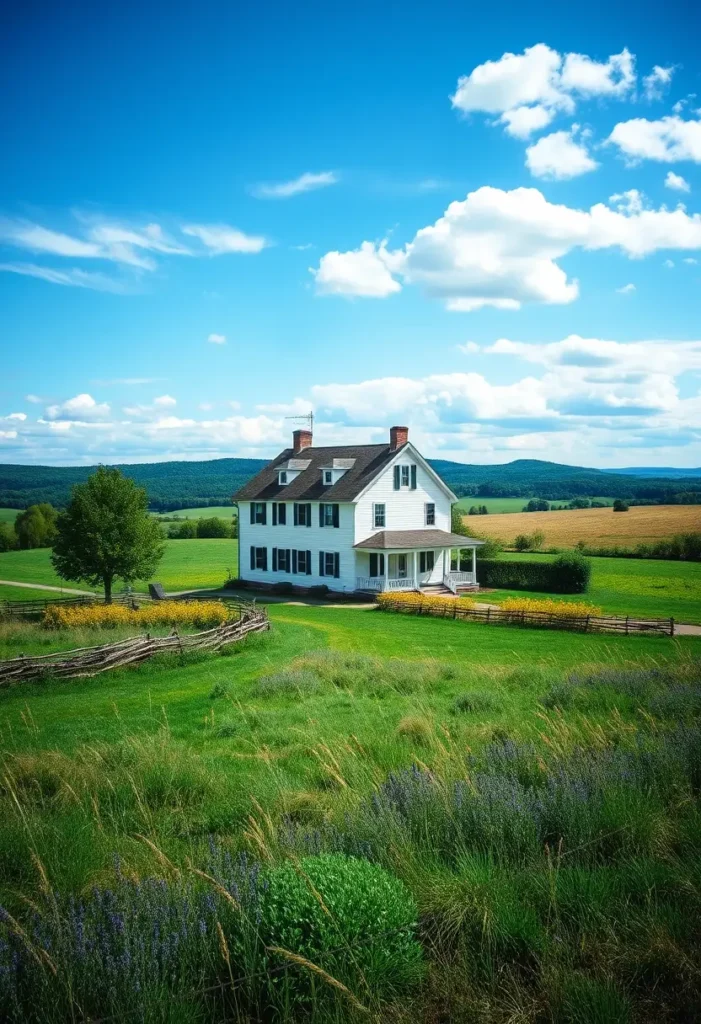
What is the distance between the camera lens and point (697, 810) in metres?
6.76

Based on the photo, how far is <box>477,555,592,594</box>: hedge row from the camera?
45.0 m

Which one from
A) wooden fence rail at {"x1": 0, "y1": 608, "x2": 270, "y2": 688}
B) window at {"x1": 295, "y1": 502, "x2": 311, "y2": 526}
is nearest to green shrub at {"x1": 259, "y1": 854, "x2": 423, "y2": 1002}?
wooden fence rail at {"x1": 0, "y1": 608, "x2": 270, "y2": 688}

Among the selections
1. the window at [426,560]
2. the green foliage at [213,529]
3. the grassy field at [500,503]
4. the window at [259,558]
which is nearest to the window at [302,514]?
the window at [259,558]

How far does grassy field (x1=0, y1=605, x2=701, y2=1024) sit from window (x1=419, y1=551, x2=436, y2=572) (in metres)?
32.6

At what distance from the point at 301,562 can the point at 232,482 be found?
368ft

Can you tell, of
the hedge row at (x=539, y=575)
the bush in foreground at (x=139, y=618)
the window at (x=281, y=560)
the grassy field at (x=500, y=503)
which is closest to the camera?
the bush in foreground at (x=139, y=618)

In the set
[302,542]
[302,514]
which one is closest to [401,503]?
[302,514]

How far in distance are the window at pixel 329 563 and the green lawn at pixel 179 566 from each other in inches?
364

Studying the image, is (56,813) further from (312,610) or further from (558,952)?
(312,610)

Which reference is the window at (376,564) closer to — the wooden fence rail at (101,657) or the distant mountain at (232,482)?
the wooden fence rail at (101,657)

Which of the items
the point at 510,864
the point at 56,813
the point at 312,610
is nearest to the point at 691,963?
the point at 510,864

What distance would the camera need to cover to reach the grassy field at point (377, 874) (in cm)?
448

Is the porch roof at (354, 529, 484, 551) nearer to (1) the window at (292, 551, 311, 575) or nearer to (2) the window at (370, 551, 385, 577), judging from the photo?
(2) the window at (370, 551, 385, 577)

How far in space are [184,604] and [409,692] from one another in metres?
18.4
